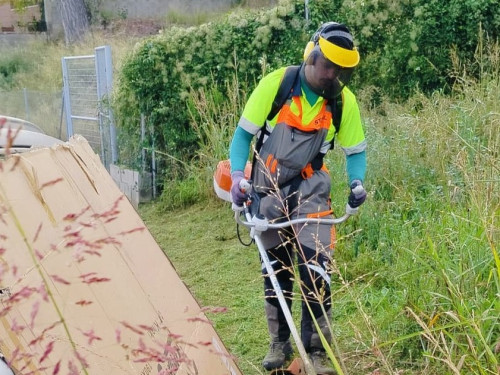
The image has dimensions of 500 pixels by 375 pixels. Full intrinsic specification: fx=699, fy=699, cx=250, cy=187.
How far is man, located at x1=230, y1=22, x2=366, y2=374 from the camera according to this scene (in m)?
3.42

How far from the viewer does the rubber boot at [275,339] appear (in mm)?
3812

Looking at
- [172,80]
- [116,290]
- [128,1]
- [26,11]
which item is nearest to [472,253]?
[116,290]

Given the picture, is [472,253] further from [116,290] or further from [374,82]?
[374,82]

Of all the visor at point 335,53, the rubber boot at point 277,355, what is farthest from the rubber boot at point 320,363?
the visor at point 335,53

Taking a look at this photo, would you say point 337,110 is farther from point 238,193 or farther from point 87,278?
point 87,278

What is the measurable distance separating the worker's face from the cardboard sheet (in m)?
1.11

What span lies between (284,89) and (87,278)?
5.93ft

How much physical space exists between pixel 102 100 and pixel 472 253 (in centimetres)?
677

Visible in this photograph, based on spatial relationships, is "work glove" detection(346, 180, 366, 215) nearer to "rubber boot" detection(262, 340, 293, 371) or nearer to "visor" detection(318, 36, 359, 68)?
"visor" detection(318, 36, 359, 68)

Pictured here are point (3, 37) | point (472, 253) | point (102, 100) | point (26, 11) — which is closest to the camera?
point (472, 253)

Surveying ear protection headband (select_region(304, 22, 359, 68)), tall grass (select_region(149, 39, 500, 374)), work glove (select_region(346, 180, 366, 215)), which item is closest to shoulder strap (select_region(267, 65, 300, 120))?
ear protection headband (select_region(304, 22, 359, 68))

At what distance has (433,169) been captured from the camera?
5.23m

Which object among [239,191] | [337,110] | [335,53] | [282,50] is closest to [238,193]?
[239,191]

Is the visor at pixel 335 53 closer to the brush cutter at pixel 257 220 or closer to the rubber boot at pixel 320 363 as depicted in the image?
the brush cutter at pixel 257 220
